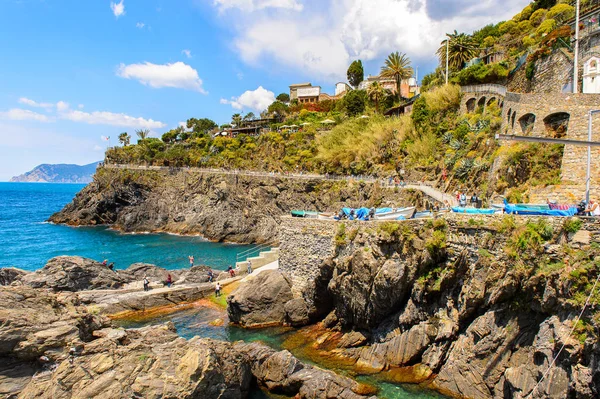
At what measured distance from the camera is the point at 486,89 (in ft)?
117

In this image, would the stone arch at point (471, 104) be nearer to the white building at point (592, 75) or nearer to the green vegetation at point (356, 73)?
the white building at point (592, 75)

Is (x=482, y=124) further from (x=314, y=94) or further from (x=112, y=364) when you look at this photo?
(x=314, y=94)

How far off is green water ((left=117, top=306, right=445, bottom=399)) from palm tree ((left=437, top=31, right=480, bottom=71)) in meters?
39.4

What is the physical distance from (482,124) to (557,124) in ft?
31.0

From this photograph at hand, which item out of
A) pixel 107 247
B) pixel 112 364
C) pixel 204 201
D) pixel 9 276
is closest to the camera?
pixel 112 364

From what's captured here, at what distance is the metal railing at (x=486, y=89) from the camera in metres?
33.4

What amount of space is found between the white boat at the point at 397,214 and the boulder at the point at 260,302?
23.2ft

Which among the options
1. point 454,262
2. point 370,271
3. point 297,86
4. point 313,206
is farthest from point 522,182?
point 297,86

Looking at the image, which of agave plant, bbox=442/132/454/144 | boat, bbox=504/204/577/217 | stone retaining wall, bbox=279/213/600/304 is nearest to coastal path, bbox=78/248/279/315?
stone retaining wall, bbox=279/213/600/304

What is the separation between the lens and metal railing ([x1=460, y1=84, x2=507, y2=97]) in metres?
33.4

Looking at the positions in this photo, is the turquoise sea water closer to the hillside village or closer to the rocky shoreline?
the hillside village

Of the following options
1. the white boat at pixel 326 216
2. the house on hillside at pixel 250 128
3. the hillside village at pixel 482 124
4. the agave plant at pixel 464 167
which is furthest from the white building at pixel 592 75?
the house on hillside at pixel 250 128

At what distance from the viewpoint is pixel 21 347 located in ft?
34.5

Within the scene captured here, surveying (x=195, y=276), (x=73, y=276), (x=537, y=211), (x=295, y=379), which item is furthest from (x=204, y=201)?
(x=537, y=211)
